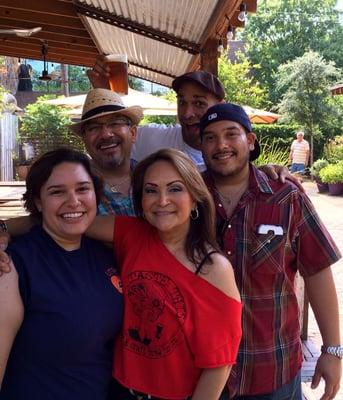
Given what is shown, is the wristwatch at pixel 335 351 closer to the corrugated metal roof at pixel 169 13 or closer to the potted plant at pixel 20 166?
the corrugated metal roof at pixel 169 13

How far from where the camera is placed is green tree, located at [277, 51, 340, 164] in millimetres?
20844

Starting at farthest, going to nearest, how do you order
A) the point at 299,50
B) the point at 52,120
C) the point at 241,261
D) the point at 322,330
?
the point at 299,50, the point at 52,120, the point at 322,330, the point at 241,261

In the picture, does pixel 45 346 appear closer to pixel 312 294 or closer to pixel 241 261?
pixel 241 261

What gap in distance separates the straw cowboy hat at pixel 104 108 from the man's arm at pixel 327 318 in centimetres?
122

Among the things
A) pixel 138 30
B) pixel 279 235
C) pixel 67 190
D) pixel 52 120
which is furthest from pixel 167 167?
pixel 52 120

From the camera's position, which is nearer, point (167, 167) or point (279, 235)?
point (167, 167)

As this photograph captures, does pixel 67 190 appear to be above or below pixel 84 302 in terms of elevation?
above

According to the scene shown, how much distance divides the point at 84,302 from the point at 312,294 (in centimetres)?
106

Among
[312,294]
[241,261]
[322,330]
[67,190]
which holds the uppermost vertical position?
[67,190]

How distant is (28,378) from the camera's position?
1627mm

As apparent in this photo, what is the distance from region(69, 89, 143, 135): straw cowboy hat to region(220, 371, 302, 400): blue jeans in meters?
1.45

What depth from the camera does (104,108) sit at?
8.20 ft

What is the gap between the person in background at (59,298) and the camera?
1602mm

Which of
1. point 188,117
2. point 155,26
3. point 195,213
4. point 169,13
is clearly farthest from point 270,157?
point 195,213
